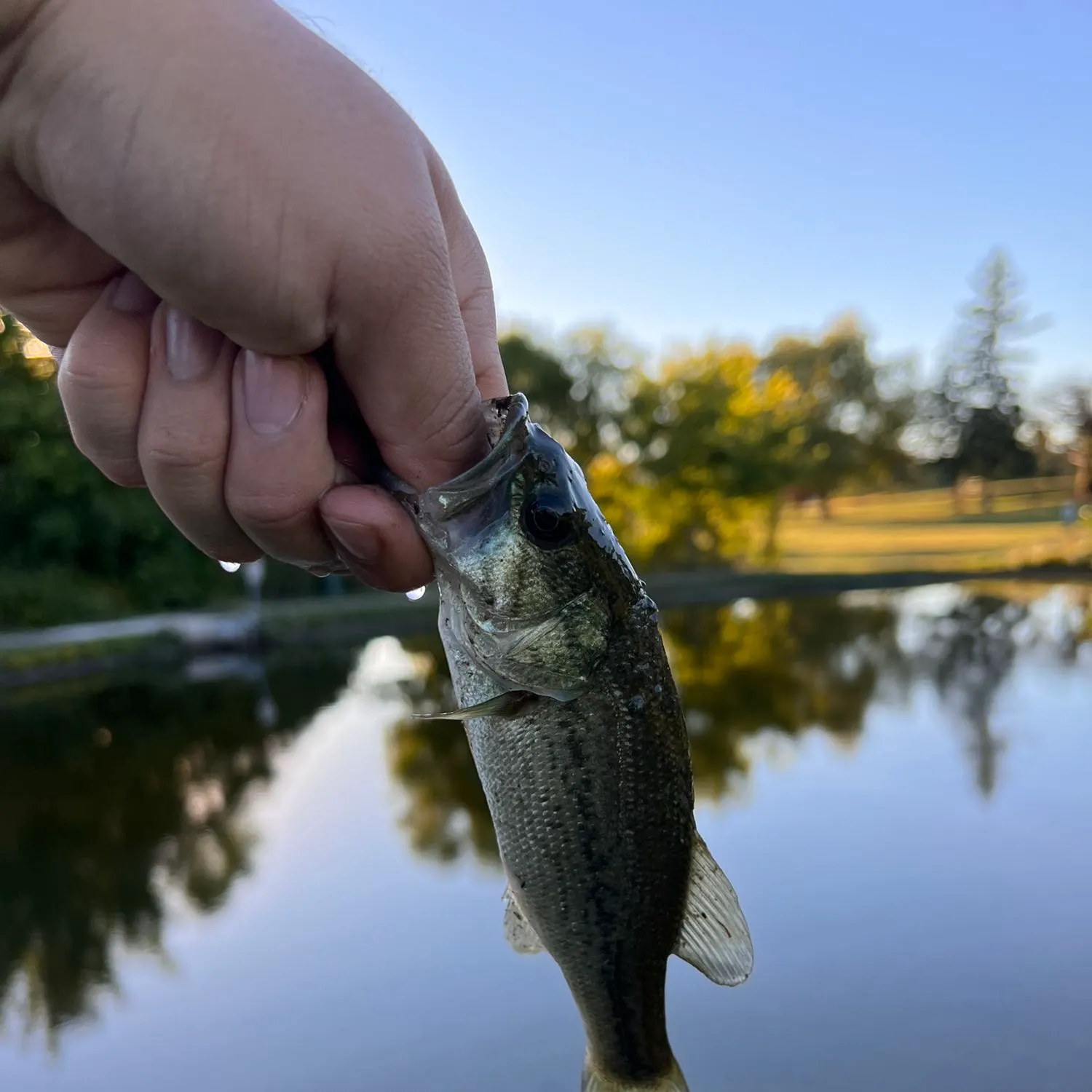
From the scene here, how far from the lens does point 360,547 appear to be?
1.53m

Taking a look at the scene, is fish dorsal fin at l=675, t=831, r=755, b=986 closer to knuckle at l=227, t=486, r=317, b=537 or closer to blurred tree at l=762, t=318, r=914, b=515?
knuckle at l=227, t=486, r=317, b=537

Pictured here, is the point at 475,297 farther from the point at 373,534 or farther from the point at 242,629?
the point at 242,629

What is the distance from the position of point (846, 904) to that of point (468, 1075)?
2.87 meters

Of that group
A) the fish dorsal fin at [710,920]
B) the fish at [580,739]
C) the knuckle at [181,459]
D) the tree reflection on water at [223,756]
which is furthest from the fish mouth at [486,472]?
the tree reflection on water at [223,756]

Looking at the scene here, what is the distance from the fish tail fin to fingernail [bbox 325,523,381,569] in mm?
1233

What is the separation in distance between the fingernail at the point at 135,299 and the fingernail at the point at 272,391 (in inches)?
7.6

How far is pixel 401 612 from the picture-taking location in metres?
18.7

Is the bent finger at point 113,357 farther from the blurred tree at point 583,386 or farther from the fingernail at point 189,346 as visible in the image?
the blurred tree at point 583,386

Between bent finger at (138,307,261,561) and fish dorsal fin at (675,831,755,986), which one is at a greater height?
bent finger at (138,307,261,561)

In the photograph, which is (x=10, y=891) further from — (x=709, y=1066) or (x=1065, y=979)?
(x=1065, y=979)

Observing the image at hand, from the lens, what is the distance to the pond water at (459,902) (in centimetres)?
484

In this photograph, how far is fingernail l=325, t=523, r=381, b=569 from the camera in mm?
1504

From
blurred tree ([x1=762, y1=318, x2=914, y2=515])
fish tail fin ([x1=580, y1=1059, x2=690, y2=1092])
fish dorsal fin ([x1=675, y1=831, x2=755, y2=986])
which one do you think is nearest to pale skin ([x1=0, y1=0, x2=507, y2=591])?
fish dorsal fin ([x1=675, y1=831, x2=755, y2=986])

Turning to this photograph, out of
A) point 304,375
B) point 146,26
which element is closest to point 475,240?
point 304,375
